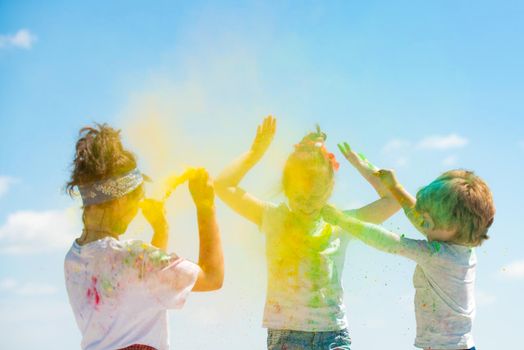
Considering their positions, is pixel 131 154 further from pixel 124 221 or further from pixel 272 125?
pixel 272 125

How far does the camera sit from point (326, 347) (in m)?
5.36

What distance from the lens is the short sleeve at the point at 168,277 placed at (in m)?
3.86

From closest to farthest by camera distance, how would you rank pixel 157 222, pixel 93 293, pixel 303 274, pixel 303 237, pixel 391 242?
pixel 93 293
pixel 157 222
pixel 391 242
pixel 303 274
pixel 303 237

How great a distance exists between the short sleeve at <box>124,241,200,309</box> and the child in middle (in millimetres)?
1742

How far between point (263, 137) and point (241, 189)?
55 cm

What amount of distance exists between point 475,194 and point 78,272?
318 cm

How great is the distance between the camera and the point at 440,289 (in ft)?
16.9

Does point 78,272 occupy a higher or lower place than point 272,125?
lower

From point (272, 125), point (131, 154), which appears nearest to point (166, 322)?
point (131, 154)

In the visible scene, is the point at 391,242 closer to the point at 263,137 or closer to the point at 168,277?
the point at 263,137

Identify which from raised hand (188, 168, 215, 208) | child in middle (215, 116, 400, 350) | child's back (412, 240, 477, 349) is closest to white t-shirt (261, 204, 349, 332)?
child in middle (215, 116, 400, 350)

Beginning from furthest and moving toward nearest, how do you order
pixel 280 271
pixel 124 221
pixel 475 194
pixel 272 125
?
pixel 272 125, pixel 280 271, pixel 475 194, pixel 124 221

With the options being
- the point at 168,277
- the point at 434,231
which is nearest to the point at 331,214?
the point at 434,231

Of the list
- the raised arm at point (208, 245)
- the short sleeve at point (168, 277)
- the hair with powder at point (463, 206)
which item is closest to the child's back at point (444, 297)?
the hair with powder at point (463, 206)
